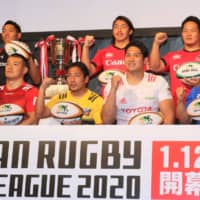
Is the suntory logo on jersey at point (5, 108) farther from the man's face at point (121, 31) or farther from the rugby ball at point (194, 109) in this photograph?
the rugby ball at point (194, 109)

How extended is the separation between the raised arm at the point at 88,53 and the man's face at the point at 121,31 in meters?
0.08

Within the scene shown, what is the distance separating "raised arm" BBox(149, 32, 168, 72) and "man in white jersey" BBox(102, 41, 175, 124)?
3 centimetres

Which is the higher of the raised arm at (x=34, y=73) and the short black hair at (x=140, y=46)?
the short black hair at (x=140, y=46)

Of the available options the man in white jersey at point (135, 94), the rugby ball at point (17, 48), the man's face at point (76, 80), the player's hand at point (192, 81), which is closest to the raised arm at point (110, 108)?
the man in white jersey at point (135, 94)

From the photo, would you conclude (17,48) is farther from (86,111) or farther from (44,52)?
(86,111)

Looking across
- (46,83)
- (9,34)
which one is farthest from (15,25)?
(46,83)

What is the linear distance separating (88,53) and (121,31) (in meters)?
0.12

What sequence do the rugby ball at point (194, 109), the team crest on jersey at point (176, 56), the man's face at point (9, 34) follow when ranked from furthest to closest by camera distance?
the man's face at point (9, 34), the team crest on jersey at point (176, 56), the rugby ball at point (194, 109)

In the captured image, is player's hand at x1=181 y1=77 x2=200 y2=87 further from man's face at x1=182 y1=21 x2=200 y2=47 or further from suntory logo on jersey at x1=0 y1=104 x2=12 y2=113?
suntory logo on jersey at x1=0 y1=104 x2=12 y2=113

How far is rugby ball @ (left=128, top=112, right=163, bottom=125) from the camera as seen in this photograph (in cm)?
125

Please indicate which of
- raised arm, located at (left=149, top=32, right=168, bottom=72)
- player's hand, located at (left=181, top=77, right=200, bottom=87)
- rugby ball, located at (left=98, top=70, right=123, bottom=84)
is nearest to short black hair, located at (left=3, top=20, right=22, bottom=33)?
rugby ball, located at (left=98, top=70, right=123, bottom=84)

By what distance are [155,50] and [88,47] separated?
0.69 feet

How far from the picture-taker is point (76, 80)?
4.49ft

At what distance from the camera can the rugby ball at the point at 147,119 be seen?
1248 mm
